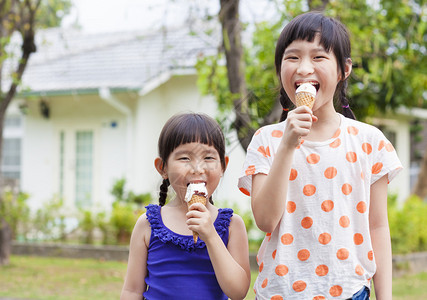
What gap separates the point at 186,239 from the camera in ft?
7.04

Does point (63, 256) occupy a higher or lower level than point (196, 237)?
lower

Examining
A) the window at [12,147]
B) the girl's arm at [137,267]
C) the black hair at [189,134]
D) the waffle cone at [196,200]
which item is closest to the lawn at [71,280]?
the girl's arm at [137,267]

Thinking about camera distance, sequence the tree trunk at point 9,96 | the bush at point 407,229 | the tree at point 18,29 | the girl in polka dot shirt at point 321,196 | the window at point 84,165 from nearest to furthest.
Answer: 1. the girl in polka dot shirt at point 321,196
2. the tree at point 18,29
3. the tree trunk at point 9,96
4. the bush at point 407,229
5. the window at point 84,165

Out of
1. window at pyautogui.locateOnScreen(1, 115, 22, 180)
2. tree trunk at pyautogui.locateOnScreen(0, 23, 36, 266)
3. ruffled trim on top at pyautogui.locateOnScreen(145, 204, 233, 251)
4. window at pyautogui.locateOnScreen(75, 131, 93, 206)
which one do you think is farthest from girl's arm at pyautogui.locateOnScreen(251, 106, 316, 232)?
window at pyautogui.locateOnScreen(1, 115, 22, 180)

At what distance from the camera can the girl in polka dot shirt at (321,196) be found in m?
1.91

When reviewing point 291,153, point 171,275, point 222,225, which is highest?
point 291,153

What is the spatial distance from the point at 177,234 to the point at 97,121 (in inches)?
436

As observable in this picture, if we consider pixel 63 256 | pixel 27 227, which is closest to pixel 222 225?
pixel 63 256

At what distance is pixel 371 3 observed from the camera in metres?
7.13

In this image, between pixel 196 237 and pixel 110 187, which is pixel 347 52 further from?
pixel 110 187

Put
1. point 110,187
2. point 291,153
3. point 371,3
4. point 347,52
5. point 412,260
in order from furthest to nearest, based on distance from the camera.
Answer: point 110,187 → point 412,260 → point 371,3 → point 347,52 → point 291,153

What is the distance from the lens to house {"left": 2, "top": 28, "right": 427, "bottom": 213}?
481 inches

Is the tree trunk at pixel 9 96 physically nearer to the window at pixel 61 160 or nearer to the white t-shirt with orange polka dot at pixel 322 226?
the window at pixel 61 160

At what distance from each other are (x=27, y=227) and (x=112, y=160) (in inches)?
120
